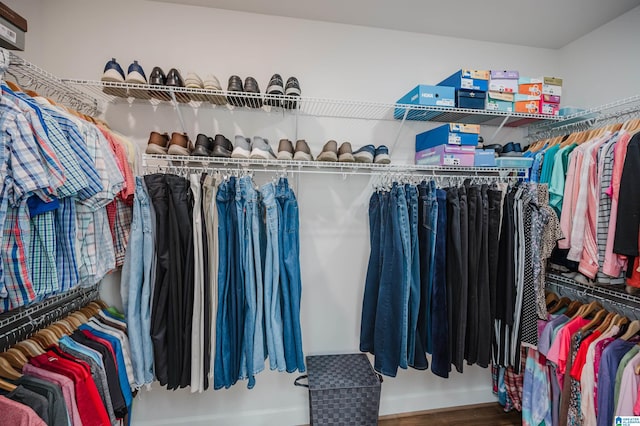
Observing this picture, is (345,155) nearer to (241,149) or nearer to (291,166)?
(291,166)

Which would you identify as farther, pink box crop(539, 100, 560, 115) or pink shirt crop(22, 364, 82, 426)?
pink box crop(539, 100, 560, 115)

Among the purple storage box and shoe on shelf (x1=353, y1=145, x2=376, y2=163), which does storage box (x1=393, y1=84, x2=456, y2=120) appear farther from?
shoe on shelf (x1=353, y1=145, x2=376, y2=163)

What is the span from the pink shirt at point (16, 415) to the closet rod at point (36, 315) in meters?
0.40

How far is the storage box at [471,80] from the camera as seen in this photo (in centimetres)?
171

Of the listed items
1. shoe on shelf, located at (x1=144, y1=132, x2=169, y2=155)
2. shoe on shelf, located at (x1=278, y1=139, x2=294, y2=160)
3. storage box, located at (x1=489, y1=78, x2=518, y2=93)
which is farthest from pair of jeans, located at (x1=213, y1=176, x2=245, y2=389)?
storage box, located at (x1=489, y1=78, x2=518, y2=93)

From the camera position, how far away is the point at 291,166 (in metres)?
1.82

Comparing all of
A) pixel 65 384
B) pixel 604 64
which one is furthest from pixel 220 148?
pixel 604 64

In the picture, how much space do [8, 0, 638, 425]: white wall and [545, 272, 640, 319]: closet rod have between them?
0.86 m

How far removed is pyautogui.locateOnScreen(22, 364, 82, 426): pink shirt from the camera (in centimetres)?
104

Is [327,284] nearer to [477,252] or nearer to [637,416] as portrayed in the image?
[477,252]

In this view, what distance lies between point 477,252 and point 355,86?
129 cm

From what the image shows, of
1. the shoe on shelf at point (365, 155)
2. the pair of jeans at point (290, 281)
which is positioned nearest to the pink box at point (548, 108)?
the shoe on shelf at point (365, 155)

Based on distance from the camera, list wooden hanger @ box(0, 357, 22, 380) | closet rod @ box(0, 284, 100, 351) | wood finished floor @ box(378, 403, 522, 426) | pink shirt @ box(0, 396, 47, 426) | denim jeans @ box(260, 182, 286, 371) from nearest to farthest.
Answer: pink shirt @ box(0, 396, 47, 426) → wooden hanger @ box(0, 357, 22, 380) → closet rod @ box(0, 284, 100, 351) → denim jeans @ box(260, 182, 286, 371) → wood finished floor @ box(378, 403, 522, 426)

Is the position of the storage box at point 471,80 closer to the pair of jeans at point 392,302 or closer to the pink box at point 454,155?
the pink box at point 454,155
